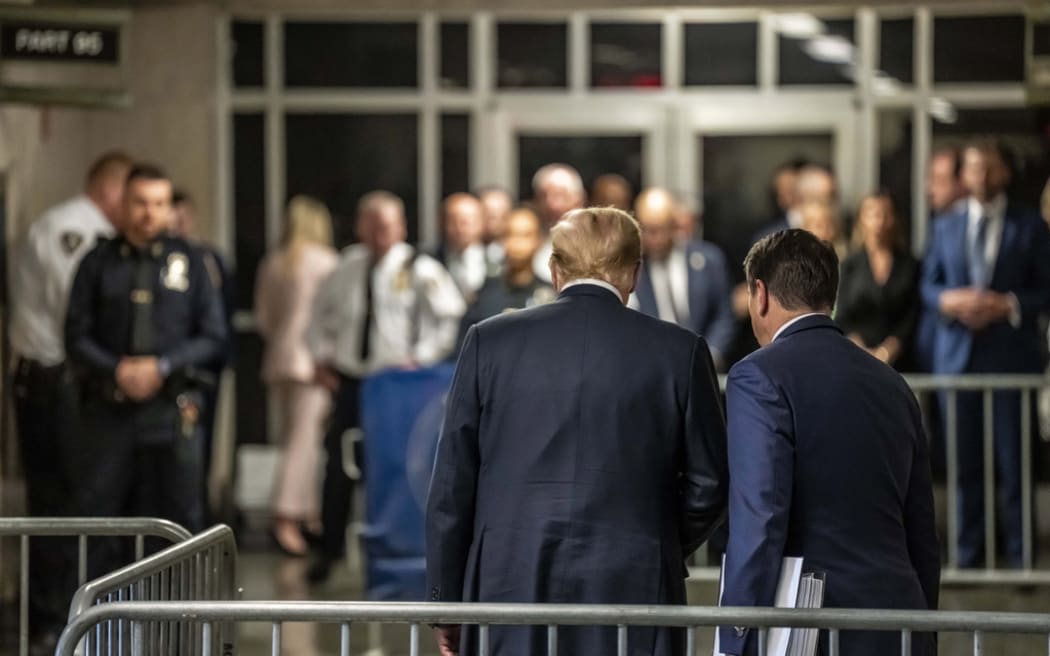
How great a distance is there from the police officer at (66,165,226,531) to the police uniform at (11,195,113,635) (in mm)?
149

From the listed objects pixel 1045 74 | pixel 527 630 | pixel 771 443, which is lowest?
pixel 527 630

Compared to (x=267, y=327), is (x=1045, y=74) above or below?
above

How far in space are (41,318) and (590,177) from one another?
5205 millimetres

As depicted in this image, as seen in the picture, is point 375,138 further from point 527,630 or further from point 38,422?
point 527,630

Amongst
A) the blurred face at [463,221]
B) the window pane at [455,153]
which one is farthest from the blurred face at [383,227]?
the window pane at [455,153]

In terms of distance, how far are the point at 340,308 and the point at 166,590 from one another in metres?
6.81

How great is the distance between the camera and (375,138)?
1397 cm

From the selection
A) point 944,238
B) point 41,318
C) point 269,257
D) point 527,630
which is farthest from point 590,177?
point 527,630

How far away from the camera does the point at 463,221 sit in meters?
11.4

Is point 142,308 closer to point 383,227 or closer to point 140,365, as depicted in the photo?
point 140,365

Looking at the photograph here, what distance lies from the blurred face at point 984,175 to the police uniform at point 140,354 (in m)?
4.40

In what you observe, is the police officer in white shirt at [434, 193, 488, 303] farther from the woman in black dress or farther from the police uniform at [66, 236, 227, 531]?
the police uniform at [66, 236, 227, 531]

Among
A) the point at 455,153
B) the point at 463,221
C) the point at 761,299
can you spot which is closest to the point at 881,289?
the point at 463,221

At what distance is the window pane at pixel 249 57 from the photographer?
13.9 metres
